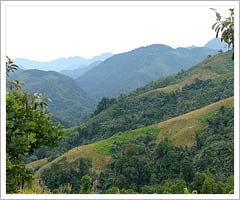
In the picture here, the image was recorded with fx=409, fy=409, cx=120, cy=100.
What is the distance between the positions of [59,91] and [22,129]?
80.5m

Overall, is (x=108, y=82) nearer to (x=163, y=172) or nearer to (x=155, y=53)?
(x=155, y=53)

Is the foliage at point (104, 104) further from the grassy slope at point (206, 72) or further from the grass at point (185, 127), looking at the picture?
the grass at point (185, 127)

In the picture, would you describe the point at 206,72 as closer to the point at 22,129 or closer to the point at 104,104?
the point at 104,104

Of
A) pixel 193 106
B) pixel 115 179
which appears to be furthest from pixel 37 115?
pixel 193 106

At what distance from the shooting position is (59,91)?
273 ft

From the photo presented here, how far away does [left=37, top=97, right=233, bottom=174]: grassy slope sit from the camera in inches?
1134

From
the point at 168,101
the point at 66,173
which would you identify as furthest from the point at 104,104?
the point at 66,173

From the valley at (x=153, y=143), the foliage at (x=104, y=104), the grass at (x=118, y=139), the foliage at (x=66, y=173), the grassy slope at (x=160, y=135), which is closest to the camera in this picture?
the valley at (x=153, y=143)

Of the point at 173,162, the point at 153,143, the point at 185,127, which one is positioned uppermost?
the point at 185,127

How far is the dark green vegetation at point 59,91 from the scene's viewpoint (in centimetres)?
7244

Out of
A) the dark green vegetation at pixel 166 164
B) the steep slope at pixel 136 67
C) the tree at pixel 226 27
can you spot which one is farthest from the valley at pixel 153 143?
the steep slope at pixel 136 67

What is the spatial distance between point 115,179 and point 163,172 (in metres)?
2.85

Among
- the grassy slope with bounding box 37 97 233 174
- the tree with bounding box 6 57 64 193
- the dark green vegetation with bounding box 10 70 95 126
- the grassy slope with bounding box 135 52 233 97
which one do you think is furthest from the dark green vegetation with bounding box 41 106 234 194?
the dark green vegetation with bounding box 10 70 95 126

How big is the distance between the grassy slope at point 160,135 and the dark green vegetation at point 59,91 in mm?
35192
